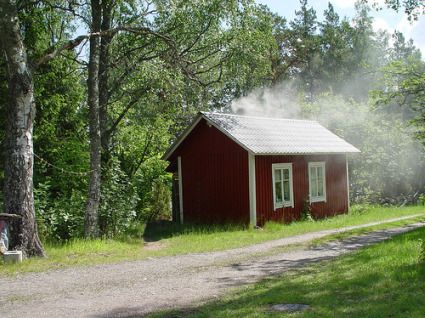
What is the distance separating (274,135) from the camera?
756 inches

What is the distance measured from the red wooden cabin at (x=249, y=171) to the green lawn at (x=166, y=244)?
0.92 metres

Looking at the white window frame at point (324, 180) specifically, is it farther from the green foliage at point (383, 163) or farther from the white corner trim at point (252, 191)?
the green foliage at point (383, 163)

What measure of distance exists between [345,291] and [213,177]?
11407 mm

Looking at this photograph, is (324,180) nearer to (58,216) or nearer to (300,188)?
(300,188)

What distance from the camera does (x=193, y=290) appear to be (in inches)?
310

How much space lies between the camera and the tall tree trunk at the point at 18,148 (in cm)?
1085

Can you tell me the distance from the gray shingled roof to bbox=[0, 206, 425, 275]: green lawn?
8.98 feet

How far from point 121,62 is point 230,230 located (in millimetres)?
6679

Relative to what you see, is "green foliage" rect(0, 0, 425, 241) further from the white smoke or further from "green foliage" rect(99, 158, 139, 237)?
the white smoke

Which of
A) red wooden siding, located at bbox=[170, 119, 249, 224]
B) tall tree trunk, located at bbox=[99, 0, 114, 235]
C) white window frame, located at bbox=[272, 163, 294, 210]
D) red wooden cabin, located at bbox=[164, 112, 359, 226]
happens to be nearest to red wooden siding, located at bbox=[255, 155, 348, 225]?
red wooden cabin, located at bbox=[164, 112, 359, 226]

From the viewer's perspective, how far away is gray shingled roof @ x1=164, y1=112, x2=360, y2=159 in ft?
57.2

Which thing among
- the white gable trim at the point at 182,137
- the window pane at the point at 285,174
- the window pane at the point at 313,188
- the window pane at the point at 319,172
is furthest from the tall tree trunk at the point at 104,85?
the window pane at the point at 319,172

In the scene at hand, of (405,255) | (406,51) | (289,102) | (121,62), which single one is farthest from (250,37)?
(406,51)

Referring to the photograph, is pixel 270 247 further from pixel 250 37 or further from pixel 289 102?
pixel 289 102
